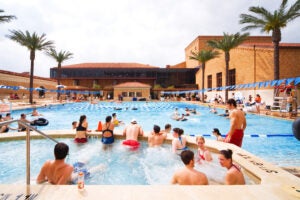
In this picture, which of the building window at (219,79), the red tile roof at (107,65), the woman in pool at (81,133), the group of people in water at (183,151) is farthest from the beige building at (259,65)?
the red tile roof at (107,65)

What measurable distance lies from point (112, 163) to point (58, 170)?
2.90 meters

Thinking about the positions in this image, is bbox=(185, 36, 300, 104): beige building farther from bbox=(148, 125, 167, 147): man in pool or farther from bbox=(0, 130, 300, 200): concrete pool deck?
bbox=(0, 130, 300, 200): concrete pool deck

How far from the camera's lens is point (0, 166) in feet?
21.4

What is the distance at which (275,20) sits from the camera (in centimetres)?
1753

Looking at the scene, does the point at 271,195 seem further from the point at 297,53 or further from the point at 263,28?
the point at 297,53

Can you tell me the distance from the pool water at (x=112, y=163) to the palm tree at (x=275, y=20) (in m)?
14.6

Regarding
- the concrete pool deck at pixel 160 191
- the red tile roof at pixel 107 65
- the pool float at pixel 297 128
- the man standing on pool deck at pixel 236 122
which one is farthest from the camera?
the red tile roof at pixel 107 65

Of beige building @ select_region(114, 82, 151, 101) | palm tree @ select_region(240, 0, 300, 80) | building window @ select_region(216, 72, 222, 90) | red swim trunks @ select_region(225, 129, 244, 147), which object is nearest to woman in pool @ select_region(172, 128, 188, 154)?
red swim trunks @ select_region(225, 129, 244, 147)

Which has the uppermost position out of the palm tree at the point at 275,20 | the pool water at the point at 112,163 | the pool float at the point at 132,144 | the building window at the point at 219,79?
the palm tree at the point at 275,20

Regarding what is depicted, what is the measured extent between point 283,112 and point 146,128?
1085 centimetres

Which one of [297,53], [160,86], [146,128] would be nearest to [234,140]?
[146,128]

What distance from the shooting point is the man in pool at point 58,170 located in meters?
3.96

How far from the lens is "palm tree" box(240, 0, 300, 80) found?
55.8 feet

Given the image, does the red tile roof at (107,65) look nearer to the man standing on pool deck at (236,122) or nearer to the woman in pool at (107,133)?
the woman in pool at (107,133)
